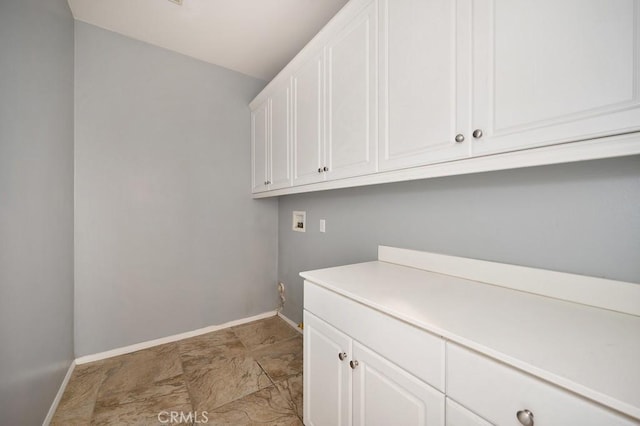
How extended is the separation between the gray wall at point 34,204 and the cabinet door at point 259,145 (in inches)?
54.4

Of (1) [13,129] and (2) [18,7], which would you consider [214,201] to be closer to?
(1) [13,129]

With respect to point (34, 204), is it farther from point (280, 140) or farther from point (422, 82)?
point (422, 82)

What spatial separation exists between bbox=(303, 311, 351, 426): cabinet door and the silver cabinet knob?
0.58 m

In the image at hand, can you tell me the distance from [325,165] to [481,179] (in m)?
0.84

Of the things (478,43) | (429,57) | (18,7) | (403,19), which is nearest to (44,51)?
(18,7)

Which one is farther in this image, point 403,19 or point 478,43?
point 403,19

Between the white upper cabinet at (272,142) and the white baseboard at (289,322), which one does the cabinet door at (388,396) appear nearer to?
the white upper cabinet at (272,142)

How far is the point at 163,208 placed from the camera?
7.39 feet

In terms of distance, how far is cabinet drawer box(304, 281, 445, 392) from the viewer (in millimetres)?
735

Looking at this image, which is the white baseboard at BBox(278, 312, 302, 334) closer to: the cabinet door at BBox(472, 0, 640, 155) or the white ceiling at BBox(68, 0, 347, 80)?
the cabinet door at BBox(472, 0, 640, 155)

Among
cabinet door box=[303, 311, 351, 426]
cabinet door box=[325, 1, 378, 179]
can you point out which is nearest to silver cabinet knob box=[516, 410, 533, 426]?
cabinet door box=[303, 311, 351, 426]

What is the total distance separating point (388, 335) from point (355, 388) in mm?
320

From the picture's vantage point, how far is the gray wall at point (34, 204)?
1055mm

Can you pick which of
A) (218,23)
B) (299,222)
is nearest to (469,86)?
(299,222)
